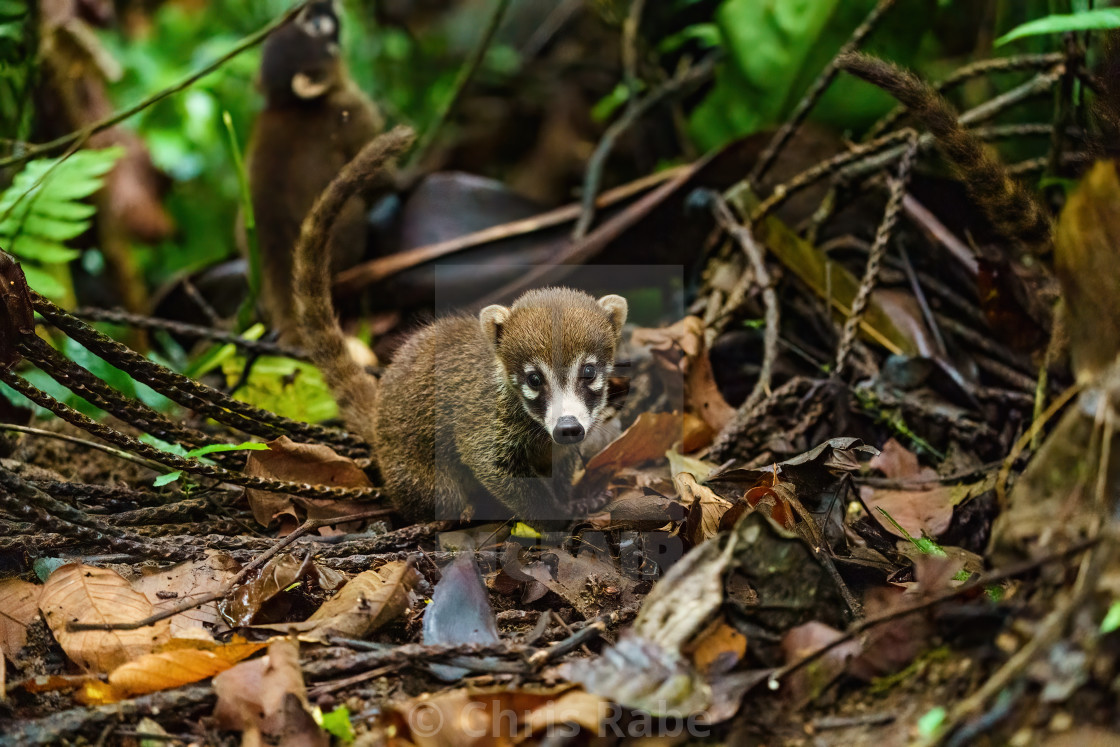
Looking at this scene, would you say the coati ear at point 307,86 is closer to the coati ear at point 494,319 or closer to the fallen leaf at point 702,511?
the coati ear at point 494,319

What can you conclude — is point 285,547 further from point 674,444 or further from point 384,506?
point 674,444

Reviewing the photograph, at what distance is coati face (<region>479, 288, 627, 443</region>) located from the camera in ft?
10.6

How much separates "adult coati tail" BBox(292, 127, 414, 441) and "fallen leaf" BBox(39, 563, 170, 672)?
1.43 m

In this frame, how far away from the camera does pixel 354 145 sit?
6.21m

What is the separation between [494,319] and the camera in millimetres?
3463

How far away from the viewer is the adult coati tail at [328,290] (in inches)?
140

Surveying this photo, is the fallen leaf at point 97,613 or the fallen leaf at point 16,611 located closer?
the fallen leaf at point 97,613

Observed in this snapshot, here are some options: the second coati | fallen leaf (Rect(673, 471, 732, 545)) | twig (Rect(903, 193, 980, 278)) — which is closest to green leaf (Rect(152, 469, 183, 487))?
the second coati

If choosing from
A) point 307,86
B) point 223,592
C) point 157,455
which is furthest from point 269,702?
point 307,86

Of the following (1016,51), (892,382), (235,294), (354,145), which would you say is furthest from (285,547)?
(1016,51)

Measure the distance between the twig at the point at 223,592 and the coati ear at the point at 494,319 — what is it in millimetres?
932

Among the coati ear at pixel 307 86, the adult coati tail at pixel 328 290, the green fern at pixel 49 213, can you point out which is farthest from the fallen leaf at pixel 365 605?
the coati ear at pixel 307 86

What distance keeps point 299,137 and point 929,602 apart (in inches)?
215

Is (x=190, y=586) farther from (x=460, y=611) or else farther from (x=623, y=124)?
(x=623, y=124)
